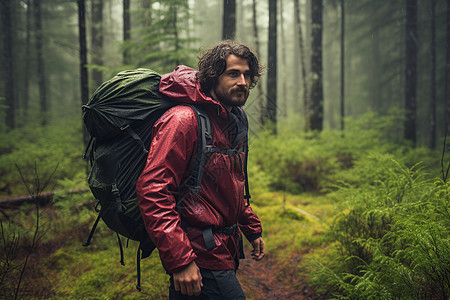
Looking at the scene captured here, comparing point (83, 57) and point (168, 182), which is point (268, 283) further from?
point (83, 57)

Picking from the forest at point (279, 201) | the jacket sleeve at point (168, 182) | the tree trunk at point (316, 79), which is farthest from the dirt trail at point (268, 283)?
the tree trunk at point (316, 79)

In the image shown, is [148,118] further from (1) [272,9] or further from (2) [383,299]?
(1) [272,9]

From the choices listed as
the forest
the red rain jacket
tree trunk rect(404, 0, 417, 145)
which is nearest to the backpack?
the red rain jacket

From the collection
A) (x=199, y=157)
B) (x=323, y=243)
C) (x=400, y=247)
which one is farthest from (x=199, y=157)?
(x=323, y=243)

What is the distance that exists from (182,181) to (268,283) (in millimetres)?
3155

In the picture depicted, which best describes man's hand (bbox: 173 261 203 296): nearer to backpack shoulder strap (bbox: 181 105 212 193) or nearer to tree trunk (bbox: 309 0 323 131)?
backpack shoulder strap (bbox: 181 105 212 193)

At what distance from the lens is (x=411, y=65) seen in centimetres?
1271

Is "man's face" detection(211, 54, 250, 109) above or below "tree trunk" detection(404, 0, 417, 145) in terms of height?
below

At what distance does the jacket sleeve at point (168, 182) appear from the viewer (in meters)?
1.68

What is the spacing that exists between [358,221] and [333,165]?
5.16 m

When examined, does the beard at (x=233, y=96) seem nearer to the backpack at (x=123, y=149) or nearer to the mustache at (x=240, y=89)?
the mustache at (x=240, y=89)

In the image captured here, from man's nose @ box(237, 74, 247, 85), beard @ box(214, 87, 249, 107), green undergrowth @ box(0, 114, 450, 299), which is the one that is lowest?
green undergrowth @ box(0, 114, 450, 299)

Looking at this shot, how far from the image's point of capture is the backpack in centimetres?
193

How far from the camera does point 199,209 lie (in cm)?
197
